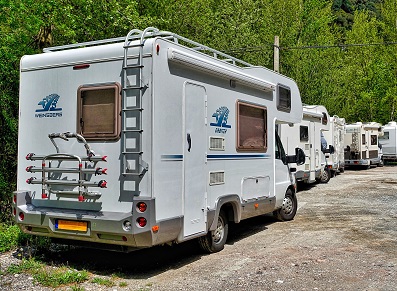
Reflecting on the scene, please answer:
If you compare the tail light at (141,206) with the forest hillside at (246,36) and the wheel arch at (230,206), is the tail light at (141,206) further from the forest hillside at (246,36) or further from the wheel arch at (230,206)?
the forest hillside at (246,36)

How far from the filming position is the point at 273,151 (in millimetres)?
8898

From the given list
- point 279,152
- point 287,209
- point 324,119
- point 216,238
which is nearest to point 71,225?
point 216,238

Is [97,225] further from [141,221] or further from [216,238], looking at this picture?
[216,238]

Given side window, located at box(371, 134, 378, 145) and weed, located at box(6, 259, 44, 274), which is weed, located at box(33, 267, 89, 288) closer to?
weed, located at box(6, 259, 44, 274)

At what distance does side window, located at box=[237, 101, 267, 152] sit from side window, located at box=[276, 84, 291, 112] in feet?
2.51

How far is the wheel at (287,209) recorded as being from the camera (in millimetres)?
9883

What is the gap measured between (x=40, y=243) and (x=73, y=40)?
26.4 feet

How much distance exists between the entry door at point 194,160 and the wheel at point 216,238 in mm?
482

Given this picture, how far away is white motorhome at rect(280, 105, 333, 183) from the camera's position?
14750 millimetres

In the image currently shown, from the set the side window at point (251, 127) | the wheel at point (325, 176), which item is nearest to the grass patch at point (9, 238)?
the side window at point (251, 127)

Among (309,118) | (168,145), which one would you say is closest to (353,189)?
(309,118)

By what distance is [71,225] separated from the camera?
5.88m

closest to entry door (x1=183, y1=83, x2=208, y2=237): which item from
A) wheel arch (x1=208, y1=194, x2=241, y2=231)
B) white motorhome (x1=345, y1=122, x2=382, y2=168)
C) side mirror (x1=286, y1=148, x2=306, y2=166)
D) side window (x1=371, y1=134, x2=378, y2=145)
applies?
wheel arch (x1=208, y1=194, x2=241, y2=231)

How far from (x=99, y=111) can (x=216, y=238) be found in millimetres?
2786
